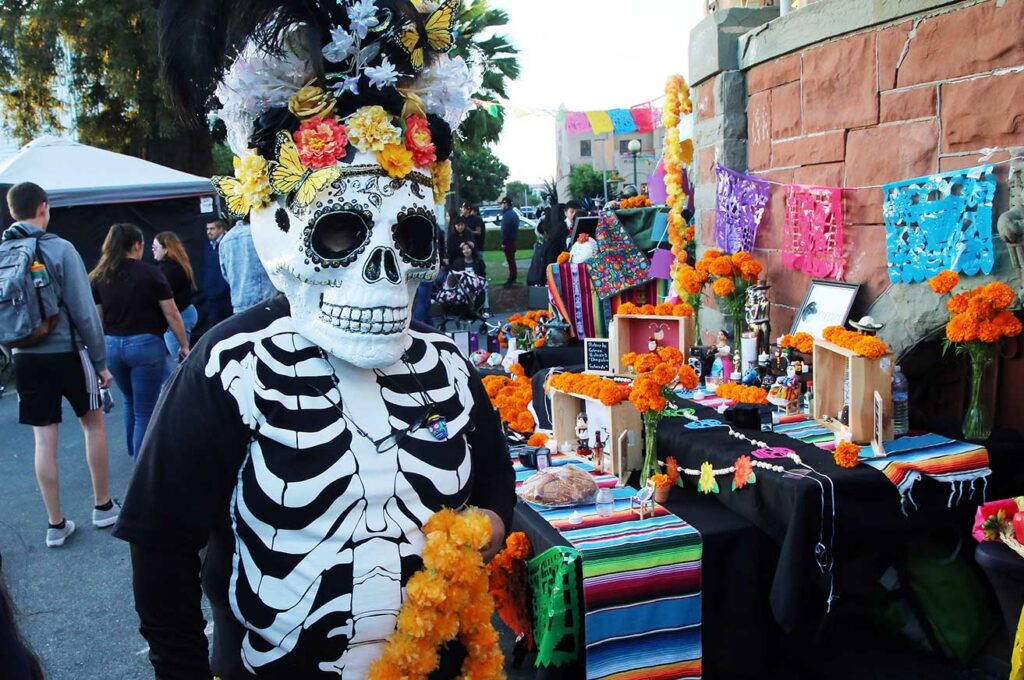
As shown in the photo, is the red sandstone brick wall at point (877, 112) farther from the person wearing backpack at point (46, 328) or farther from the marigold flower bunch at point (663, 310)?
the person wearing backpack at point (46, 328)

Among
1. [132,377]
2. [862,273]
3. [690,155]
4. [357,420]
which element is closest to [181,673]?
[357,420]

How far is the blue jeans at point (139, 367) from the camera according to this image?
4871 millimetres

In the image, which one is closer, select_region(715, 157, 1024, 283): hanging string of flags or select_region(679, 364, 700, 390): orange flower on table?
select_region(715, 157, 1024, 283): hanging string of flags

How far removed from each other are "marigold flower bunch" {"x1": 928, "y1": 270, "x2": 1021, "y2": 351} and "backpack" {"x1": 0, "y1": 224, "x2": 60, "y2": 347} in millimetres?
3935

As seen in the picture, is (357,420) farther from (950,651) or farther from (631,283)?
(631,283)

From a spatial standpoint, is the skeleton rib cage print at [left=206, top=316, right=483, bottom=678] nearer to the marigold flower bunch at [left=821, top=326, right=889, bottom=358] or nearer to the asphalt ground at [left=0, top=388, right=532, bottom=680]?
the asphalt ground at [left=0, top=388, right=532, bottom=680]

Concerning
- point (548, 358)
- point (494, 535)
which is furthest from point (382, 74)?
point (548, 358)

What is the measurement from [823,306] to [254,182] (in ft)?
9.18

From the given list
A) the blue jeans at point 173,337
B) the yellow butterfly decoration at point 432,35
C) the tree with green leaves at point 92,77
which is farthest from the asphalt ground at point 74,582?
the tree with green leaves at point 92,77

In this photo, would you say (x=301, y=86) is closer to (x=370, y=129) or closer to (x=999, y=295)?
(x=370, y=129)

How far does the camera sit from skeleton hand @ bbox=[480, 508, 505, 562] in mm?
1760

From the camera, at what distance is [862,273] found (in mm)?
3551

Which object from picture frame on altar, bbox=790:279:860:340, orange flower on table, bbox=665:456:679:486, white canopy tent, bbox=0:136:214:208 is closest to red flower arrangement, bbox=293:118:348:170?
orange flower on table, bbox=665:456:679:486

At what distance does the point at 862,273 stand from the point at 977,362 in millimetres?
733
